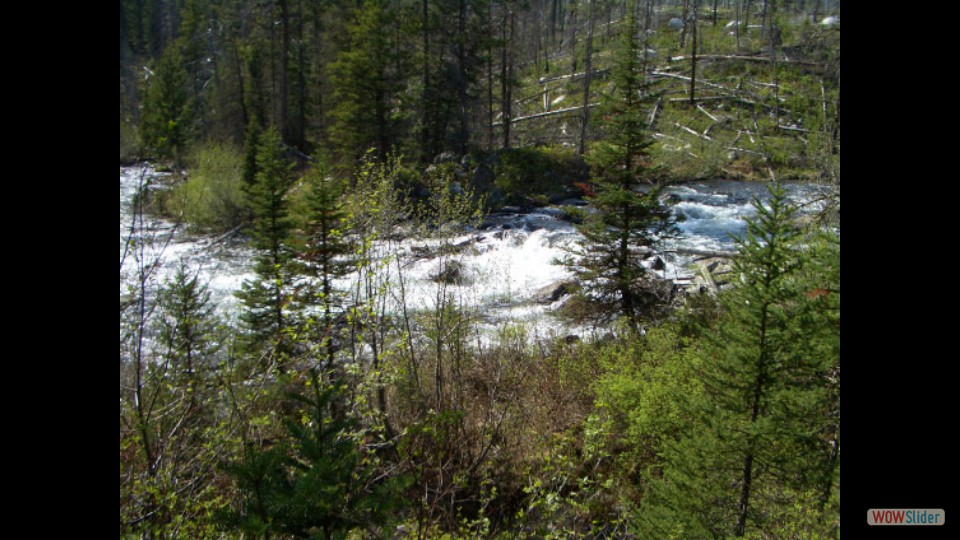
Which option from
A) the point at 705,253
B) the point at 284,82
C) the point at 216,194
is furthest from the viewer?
the point at 284,82

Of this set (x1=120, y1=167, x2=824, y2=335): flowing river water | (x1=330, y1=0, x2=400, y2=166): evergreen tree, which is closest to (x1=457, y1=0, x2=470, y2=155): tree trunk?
(x1=330, y1=0, x2=400, y2=166): evergreen tree

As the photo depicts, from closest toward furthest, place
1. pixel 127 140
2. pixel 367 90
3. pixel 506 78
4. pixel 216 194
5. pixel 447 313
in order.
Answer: pixel 127 140 < pixel 447 313 < pixel 216 194 < pixel 367 90 < pixel 506 78

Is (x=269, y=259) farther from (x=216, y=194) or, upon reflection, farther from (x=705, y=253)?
(x=705, y=253)

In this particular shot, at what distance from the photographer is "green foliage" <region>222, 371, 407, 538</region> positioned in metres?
2.83

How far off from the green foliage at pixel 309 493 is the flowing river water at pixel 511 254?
25.4 feet

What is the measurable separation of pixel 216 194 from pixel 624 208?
1665 centimetres

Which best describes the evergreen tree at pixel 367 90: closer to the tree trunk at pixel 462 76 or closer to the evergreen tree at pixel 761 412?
the tree trunk at pixel 462 76

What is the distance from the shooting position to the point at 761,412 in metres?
4.90

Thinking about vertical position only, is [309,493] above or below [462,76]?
below

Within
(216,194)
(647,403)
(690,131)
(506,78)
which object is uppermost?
(506,78)

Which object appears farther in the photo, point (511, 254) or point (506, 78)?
point (506, 78)

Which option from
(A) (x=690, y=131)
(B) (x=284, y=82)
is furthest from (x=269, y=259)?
(A) (x=690, y=131)
